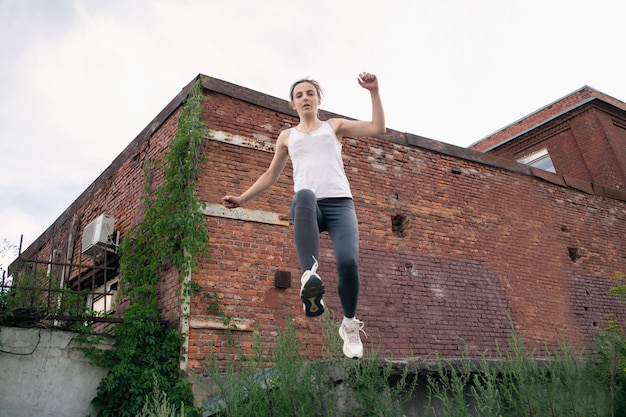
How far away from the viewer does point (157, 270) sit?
757 centimetres

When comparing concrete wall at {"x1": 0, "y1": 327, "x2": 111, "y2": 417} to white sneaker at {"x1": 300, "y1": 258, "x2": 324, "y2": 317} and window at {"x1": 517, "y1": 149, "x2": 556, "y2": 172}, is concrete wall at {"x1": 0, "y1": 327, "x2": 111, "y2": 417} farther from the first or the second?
window at {"x1": 517, "y1": 149, "x2": 556, "y2": 172}

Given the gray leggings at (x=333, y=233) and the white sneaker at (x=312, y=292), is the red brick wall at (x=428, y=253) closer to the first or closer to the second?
the gray leggings at (x=333, y=233)

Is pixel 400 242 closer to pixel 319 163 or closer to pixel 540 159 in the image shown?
pixel 319 163

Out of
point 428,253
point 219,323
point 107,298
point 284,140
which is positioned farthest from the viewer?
point 107,298

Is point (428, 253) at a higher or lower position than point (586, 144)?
lower

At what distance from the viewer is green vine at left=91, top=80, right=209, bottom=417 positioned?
6.38m

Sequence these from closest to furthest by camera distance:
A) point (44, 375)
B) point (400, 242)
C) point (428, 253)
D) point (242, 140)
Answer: point (44, 375) → point (242, 140) → point (400, 242) → point (428, 253)

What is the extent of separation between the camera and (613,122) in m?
16.5

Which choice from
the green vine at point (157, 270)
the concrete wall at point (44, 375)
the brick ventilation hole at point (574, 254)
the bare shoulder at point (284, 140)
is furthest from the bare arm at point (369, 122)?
the brick ventilation hole at point (574, 254)

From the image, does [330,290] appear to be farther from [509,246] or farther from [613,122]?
[613,122]

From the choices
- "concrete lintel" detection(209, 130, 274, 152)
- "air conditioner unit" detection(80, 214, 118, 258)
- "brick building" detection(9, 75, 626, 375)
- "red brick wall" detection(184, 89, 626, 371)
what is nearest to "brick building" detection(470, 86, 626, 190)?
"brick building" detection(9, 75, 626, 375)

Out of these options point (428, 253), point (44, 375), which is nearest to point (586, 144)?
point (428, 253)

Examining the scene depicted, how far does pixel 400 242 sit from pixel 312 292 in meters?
5.91

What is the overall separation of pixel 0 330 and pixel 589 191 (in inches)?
445
